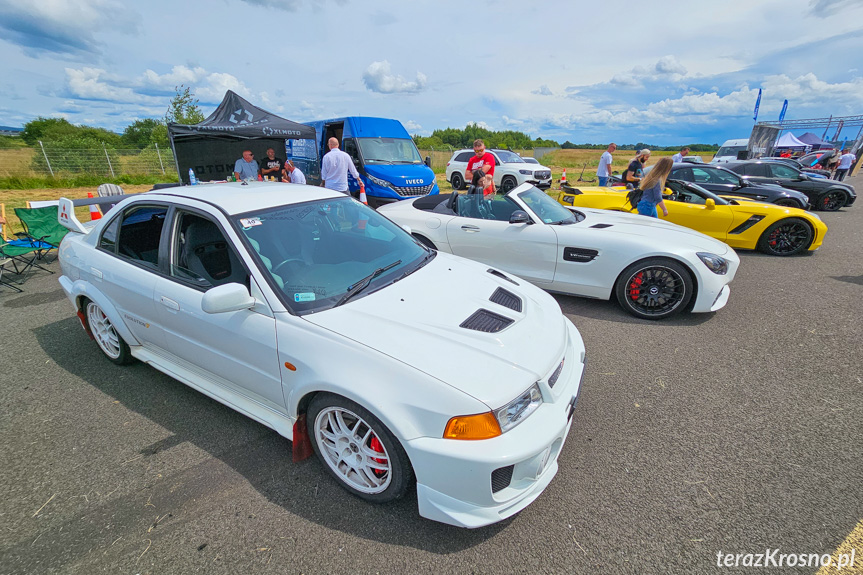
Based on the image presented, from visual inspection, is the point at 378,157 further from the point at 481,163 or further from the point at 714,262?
the point at 714,262

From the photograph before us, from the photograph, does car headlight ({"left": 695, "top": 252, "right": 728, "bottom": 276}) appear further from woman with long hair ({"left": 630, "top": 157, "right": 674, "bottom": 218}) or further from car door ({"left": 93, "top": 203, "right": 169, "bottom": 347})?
car door ({"left": 93, "top": 203, "right": 169, "bottom": 347})

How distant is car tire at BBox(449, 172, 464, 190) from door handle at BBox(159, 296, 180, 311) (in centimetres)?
1463

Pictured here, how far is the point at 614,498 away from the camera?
6.95ft

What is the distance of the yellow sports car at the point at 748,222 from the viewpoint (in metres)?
6.43

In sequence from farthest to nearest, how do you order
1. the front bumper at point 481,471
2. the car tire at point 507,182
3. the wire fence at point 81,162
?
the wire fence at point 81,162, the car tire at point 507,182, the front bumper at point 481,471

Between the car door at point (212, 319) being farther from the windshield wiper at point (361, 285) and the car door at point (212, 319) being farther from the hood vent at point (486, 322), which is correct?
the hood vent at point (486, 322)

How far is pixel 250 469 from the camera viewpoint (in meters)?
2.34

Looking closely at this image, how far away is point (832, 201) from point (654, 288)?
35.9ft

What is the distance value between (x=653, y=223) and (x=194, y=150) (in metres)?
11.9

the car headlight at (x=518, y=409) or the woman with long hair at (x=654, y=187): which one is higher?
the woman with long hair at (x=654, y=187)

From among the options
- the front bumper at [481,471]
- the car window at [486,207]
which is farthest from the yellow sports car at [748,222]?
the front bumper at [481,471]

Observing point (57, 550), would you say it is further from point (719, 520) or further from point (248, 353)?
point (719, 520)

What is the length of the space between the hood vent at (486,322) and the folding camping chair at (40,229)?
7.15m

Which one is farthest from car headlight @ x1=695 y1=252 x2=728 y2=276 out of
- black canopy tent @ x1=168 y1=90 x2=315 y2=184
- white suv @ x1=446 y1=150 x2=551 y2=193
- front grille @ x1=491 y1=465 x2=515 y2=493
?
white suv @ x1=446 y1=150 x2=551 y2=193
